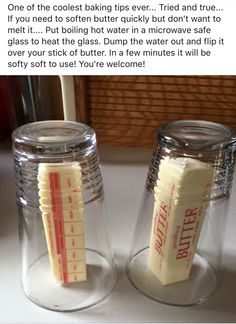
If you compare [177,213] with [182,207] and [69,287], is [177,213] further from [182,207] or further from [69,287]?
[69,287]

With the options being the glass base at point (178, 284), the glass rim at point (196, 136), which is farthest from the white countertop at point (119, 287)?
the glass rim at point (196, 136)

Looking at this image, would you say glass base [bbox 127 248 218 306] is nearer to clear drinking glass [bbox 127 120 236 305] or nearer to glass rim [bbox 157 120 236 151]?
clear drinking glass [bbox 127 120 236 305]

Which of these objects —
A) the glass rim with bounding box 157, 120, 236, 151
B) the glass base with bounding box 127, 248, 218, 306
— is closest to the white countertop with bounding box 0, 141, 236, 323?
the glass base with bounding box 127, 248, 218, 306

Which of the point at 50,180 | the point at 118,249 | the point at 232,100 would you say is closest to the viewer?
the point at 50,180

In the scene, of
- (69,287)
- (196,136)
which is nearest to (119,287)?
(69,287)

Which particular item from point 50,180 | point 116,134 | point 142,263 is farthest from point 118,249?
point 116,134
